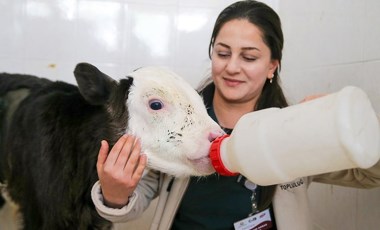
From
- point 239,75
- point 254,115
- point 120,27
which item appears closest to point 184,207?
point 239,75

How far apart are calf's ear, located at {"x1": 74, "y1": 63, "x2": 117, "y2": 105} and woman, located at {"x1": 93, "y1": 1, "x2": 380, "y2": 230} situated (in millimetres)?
217

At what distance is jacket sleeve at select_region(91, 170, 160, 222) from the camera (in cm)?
71

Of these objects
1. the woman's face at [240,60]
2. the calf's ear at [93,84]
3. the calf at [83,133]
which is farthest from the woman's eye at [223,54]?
the calf's ear at [93,84]

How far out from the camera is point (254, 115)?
52 centimetres

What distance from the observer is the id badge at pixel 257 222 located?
0.87 metres

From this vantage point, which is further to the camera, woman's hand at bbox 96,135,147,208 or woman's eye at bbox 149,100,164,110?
woman's eye at bbox 149,100,164,110

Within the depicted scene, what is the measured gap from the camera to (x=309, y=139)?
16.9 inches

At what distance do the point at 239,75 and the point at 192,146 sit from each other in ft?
0.86

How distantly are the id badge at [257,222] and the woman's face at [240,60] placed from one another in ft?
0.97

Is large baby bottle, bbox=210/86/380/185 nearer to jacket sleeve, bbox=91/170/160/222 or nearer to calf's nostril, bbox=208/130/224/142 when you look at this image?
calf's nostril, bbox=208/130/224/142

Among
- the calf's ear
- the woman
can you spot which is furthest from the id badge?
the calf's ear

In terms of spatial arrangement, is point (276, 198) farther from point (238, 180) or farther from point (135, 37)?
point (135, 37)

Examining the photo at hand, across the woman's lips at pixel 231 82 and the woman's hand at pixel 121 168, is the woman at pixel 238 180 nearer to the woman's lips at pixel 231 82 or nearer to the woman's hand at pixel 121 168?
the woman's lips at pixel 231 82

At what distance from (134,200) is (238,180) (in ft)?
0.94
